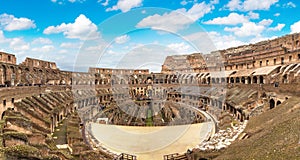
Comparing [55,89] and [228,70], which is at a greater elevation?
[228,70]

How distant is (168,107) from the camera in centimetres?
4372

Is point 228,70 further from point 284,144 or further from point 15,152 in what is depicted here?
point 15,152

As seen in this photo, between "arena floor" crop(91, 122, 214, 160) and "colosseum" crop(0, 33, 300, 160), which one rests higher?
"colosseum" crop(0, 33, 300, 160)

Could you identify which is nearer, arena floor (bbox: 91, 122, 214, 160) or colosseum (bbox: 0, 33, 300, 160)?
colosseum (bbox: 0, 33, 300, 160)

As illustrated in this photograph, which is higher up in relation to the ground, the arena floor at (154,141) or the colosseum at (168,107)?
the colosseum at (168,107)

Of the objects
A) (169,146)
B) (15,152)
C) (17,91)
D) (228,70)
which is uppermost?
(228,70)

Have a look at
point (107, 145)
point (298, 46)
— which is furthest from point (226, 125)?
point (298, 46)

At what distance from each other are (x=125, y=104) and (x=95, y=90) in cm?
724

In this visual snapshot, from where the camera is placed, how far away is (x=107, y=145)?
18766mm

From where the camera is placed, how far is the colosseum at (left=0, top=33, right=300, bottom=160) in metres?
13.1

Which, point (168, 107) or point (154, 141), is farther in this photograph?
point (168, 107)

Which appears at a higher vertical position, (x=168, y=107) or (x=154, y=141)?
(x=168, y=107)

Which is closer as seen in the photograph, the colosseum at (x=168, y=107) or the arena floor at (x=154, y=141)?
the colosseum at (x=168, y=107)

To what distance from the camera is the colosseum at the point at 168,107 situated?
13078mm
